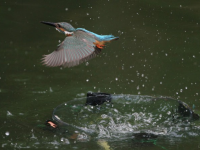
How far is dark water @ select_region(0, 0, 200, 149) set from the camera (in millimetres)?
4703

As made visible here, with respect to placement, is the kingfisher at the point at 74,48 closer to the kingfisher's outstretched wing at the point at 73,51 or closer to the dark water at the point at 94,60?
the kingfisher's outstretched wing at the point at 73,51

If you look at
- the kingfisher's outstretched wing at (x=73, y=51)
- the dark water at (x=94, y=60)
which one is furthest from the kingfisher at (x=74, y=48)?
the dark water at (x=94, y=60)

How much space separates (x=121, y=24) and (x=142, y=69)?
5.70ft

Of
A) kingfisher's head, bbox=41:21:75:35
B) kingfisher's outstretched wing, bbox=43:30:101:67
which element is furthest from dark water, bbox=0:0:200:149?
kingfisher's head, bbox=41:21:75:35

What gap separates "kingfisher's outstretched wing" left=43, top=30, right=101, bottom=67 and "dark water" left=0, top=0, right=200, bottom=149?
0.59 metres

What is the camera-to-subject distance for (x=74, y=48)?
4.39 meters

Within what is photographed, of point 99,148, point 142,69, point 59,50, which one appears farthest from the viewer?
→ point 142,69

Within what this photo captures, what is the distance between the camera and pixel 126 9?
8.38 m

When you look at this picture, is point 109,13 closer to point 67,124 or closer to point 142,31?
point 142,31

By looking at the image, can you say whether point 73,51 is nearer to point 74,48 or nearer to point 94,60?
point 74,48

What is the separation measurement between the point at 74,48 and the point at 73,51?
0.11 feet

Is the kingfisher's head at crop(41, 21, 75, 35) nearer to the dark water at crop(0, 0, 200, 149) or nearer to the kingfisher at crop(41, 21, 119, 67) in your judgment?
the kingfisher at crop(41, 21, 119, 67)

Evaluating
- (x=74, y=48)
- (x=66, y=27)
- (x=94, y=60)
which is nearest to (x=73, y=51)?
(x=74, y=48)

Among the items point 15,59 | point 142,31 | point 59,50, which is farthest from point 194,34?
point 59,50
